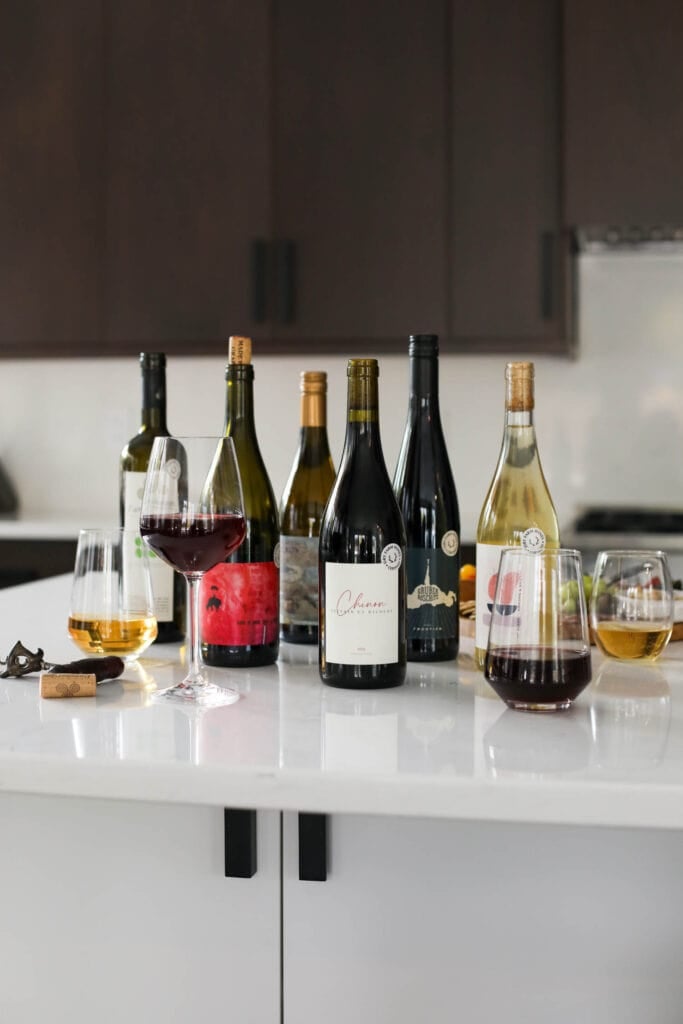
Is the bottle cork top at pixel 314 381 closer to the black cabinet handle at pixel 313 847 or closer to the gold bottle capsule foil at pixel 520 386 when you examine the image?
the gold bottle capsule foil at pixel 520 386

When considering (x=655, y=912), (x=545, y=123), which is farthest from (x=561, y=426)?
(x=655, y=912)

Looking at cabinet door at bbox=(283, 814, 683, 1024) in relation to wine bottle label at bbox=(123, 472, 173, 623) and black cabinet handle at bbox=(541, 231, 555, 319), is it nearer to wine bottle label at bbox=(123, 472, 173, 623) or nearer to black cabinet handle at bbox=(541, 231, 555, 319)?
wine bottle label at bbox=(123, 472, 173, 623)

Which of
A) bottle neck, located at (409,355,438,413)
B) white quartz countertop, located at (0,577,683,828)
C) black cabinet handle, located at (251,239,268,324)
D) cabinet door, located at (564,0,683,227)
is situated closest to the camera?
white quartz countertop, located at (0,577,683,828)

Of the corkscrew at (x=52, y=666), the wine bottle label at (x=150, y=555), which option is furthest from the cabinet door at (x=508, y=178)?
the corkscrew at (x=52, y=666)

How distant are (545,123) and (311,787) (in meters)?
2.71

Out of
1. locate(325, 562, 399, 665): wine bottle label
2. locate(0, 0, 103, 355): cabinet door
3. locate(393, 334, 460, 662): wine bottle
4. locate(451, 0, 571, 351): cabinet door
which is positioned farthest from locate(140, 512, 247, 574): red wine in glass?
locate(0, 0, 103, 355): cabinet door

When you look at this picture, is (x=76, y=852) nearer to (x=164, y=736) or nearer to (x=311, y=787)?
(x=164, y=736)

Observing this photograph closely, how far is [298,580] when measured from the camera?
1291 millimetres

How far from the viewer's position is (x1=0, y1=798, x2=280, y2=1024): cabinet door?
104cm

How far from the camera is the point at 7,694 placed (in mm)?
1069

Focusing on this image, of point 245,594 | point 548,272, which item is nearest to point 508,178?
point 548,272

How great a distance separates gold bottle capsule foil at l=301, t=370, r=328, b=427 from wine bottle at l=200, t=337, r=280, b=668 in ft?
0.20

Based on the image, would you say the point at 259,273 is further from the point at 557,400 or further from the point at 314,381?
the point at 314,381

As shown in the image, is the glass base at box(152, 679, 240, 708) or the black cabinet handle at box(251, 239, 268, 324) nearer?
the glass base at box(152, 679, 240, 708)
